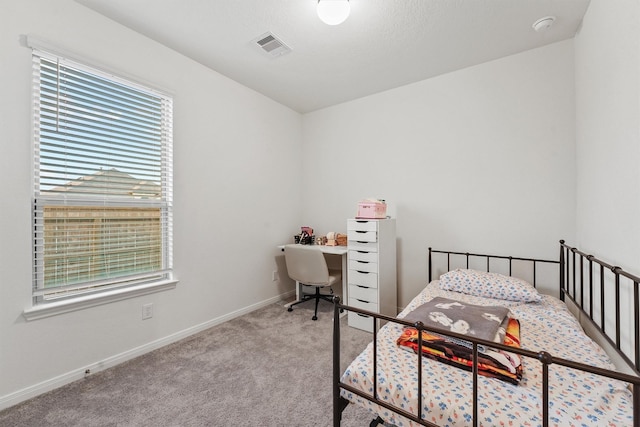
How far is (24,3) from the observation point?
5.41 ft

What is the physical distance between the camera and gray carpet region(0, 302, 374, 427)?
151 centimetres

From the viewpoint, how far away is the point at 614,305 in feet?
4.69

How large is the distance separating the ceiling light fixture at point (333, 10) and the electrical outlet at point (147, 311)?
253cm

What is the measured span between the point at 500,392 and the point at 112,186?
8.55 feet

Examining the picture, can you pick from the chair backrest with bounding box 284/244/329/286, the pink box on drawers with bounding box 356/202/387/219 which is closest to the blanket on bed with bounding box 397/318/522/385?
the pink box on drawers with bounding box 356/202/387/219

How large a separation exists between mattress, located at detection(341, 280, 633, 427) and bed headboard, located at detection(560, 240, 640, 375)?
11 centimetres

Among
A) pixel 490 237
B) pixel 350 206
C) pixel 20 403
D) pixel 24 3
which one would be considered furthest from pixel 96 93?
pixel 490 237

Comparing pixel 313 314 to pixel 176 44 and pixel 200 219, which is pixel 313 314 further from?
pixel 176 44

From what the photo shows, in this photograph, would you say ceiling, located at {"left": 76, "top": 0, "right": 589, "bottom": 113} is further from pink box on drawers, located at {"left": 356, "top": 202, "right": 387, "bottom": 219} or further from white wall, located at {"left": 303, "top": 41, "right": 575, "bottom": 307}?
pink box on drawers, located at {"left": 356, "top": 202, "right": 387, "bottom": 219}

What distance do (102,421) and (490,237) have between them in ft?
10.3

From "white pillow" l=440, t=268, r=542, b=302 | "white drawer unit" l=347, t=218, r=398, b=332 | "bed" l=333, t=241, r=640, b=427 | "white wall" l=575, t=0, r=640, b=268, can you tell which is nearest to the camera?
"bed" l=333, t=241, r=640, b=427

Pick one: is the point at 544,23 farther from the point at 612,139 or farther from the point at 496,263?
the point at 496,263

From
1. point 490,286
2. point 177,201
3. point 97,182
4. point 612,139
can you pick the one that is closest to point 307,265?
point 177,201

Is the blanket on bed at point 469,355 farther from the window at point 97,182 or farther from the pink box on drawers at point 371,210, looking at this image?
the window at point 97,182
